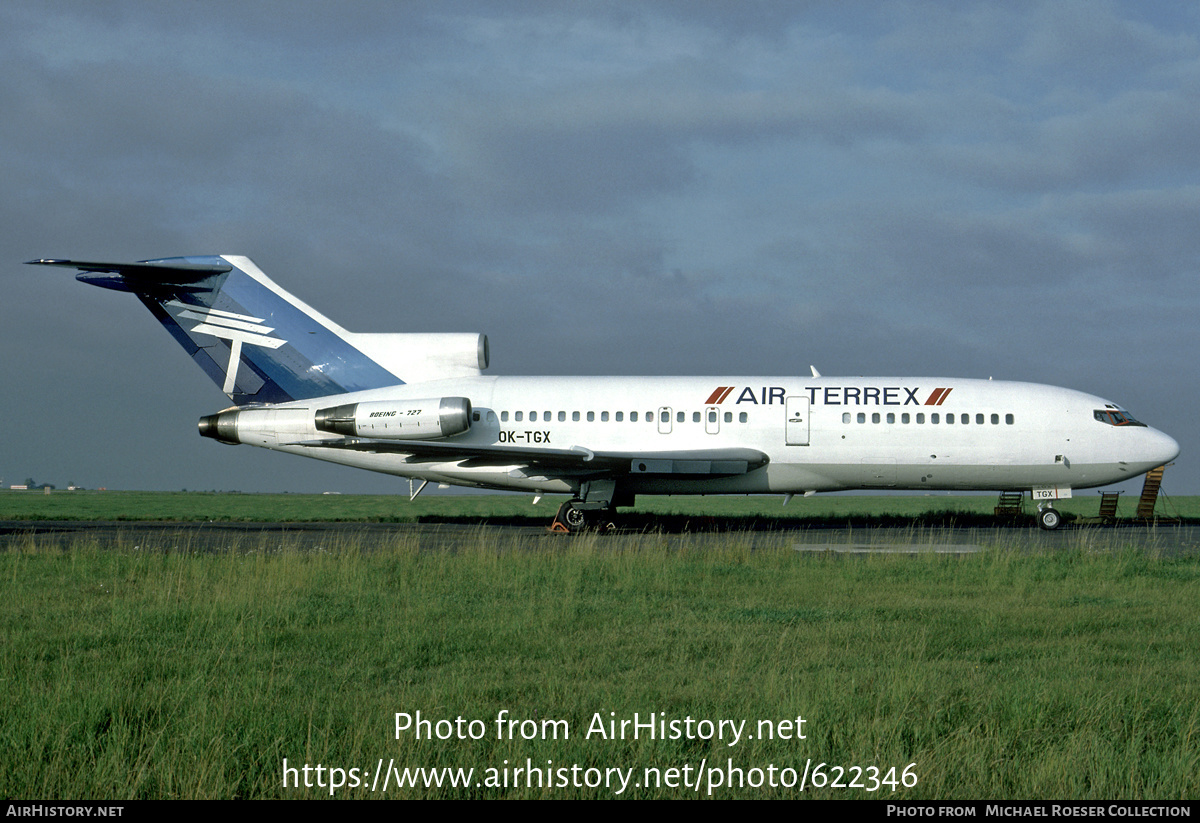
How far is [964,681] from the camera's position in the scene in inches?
246

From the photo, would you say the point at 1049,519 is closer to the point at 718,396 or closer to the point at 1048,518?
the point at 1048,518

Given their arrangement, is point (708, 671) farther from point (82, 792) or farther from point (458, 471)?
point (458, 471)

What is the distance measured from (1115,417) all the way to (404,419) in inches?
675

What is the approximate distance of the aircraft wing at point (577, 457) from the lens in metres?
20.4

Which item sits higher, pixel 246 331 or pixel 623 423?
pixel 246 331

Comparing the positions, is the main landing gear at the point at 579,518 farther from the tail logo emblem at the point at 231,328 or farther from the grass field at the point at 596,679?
the grass field at the point at 596,679

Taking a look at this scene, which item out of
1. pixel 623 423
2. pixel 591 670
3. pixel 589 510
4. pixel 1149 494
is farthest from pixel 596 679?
pixel 1149 494

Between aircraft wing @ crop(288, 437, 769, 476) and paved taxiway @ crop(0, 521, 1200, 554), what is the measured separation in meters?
1.48

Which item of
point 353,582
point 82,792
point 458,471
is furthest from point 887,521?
point 82,792

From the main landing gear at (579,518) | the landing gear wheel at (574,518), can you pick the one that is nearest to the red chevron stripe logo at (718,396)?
the main landing gear at (579,518)

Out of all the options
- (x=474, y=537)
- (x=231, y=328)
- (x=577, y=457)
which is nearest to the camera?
(x=474, y=537)

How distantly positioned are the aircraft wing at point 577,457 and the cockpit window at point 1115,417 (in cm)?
818

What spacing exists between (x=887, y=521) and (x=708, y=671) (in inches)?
784

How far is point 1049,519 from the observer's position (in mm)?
21562
